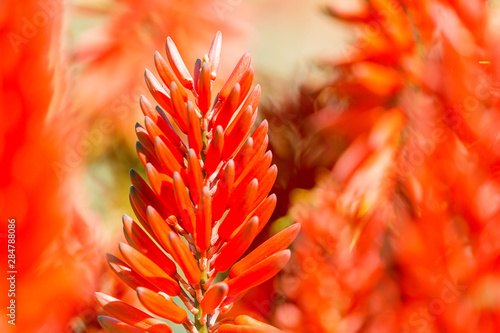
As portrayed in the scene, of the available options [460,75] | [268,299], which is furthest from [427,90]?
[268,299]

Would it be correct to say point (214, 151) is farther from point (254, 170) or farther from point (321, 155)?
Result: point (321, 155)

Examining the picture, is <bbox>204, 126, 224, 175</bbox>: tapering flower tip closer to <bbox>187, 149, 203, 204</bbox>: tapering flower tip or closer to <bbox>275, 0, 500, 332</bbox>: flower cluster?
<bbox>187, 149, 203, 204</bbox>: tapering flower tip

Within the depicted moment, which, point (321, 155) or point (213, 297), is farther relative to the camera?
point (321, 155)

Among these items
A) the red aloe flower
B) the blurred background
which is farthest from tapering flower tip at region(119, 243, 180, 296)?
the blurred background

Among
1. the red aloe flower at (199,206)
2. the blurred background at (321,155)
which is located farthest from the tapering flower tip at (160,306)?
the blurred background at (321,155)

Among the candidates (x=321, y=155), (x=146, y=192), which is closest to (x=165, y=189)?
(x=146, y=192)

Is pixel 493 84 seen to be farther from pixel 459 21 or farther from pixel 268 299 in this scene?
pixel 268 299
